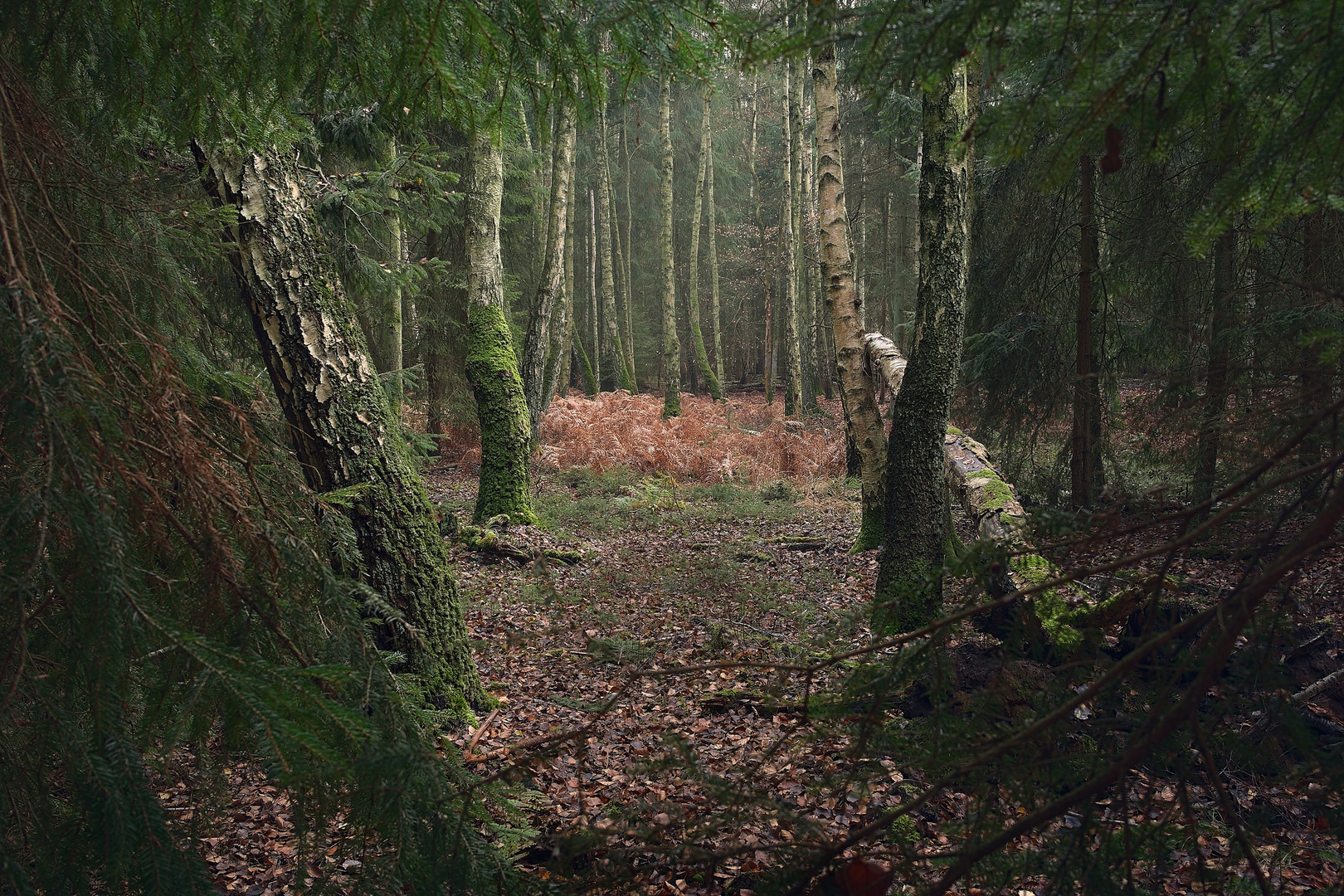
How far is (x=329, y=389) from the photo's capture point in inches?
153

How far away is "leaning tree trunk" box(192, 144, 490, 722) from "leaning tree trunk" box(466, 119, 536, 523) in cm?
439

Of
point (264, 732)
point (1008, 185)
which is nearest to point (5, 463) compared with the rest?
point (264, 732)

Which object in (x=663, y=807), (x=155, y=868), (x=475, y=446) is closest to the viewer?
(x=155, y=868)

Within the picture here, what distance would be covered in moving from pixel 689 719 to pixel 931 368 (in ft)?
10.4

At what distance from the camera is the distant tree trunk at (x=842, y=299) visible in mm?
7203

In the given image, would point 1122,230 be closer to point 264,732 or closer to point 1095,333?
point 1095,333

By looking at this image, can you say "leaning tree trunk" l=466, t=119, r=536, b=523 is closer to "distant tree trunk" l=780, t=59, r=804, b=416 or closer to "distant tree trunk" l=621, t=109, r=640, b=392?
"distant tree trunk" l=780, t=59, r=804, b=416

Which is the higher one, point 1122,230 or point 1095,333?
point 1122,230

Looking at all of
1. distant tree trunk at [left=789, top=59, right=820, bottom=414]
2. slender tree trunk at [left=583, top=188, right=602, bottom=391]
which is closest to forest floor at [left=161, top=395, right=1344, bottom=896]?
distant tree trunk at [left=789, top=59, right=820, bottom=414]

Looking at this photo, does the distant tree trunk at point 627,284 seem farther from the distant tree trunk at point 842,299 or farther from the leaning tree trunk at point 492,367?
the distant tree trunk at point 842,299

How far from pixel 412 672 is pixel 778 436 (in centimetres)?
1125

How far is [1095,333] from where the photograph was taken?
28.3ft

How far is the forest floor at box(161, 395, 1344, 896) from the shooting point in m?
1.71

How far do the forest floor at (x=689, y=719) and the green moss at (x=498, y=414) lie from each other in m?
0.53
